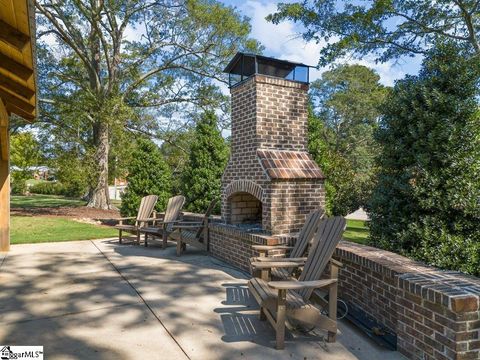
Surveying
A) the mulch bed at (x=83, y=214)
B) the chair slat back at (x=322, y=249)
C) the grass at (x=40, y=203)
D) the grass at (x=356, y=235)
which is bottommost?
the grass at (x=356, y=235)

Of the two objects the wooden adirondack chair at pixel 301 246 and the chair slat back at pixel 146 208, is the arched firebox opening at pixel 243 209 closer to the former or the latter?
→ the wooden adirondack chair at pixel 301 246

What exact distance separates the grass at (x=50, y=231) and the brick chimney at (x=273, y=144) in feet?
14.3

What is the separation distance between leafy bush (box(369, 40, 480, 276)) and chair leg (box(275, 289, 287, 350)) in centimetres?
226

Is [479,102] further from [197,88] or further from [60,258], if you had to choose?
[197,88]

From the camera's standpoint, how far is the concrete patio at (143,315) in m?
2.71

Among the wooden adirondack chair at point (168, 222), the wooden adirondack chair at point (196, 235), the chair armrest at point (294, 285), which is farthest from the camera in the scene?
the wooden adirondack chair at point (168, 222)

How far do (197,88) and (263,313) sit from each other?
14.6 metres

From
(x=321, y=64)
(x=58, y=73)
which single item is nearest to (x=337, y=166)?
(x=321, y=64)

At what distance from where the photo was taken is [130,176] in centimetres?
1023

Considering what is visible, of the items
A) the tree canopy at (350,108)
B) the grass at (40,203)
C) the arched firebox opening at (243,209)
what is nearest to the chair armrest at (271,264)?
the arched firebox opening at (243,209)

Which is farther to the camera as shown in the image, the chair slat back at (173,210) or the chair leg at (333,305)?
the chair slat back at (173,210)

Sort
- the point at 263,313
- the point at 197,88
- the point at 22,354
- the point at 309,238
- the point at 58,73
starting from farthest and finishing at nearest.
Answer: the point at 197,88 < the point at 58,73 < the point at 309,238 < the point at 263,313 < the point at 22,354

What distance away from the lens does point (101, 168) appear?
44.7 feet

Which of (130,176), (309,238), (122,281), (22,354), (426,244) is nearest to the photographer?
(22,354)
